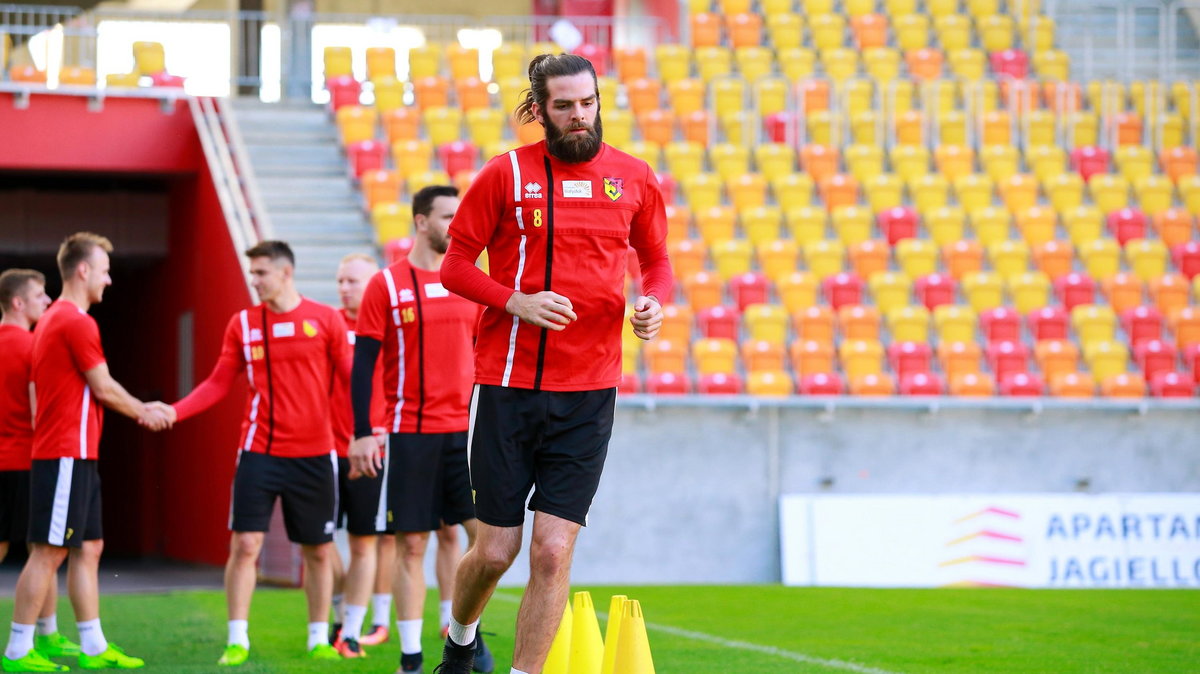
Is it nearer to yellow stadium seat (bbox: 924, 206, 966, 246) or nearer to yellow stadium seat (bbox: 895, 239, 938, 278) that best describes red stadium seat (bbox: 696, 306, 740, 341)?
yellow stadium seat (bbox: 895, 239, 938, 278)

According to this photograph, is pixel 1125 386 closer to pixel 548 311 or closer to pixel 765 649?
pixel 765 649

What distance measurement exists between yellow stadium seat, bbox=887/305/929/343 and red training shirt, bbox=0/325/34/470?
9002 millimetres

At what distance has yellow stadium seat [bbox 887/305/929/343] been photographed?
49.0 ft

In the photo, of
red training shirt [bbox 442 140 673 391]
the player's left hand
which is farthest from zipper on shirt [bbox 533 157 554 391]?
the player's left hand

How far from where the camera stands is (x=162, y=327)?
1900 centimetres

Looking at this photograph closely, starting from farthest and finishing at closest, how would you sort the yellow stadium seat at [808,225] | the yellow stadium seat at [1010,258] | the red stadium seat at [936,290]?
the yellow stadium seat at [808,225], the yellow stadium seat at [1010,258], the red stadium seat at [936,290]

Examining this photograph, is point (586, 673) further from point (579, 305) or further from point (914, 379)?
point (914, 379)

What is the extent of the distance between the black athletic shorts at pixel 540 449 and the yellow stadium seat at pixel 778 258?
10.8 m

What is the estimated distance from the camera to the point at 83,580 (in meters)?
7.32

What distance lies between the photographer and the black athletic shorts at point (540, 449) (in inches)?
196

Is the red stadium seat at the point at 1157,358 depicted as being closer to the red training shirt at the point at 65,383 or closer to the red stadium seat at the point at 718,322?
the red stadium seat at the point at 718,322

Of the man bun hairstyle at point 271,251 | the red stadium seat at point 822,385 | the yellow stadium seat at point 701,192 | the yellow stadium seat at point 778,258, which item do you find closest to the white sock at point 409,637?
the man bun hairstyle at point 271,251

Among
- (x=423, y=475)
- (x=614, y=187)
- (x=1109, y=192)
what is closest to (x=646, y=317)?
(x=614, y=187)

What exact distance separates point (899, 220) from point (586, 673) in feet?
39.2
